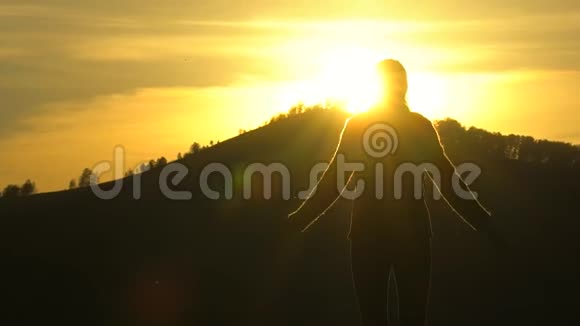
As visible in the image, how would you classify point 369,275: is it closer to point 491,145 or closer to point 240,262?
point 240,262

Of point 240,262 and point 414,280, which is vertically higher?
point 240,262

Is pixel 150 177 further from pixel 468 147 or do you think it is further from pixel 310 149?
pixel 468 147

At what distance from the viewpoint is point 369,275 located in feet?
26.0

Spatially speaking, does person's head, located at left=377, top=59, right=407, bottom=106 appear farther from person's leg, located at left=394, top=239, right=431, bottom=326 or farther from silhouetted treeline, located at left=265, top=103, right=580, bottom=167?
silhouetted treeline, located at left=265, top=103, right=580, bottom=167

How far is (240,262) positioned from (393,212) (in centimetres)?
2714

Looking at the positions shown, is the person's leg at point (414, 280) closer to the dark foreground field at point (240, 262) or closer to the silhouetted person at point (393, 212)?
the silhouetted person at point (393, 212)

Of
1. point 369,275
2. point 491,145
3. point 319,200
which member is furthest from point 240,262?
point 491,145

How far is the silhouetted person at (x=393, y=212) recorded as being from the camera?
789 cm

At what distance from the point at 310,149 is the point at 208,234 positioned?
18753mm

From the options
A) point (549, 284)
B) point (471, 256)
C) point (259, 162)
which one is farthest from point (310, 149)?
point (549, 284)

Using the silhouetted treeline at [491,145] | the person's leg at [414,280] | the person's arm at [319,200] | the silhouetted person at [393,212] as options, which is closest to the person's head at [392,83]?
the silhouetted person at [393,212]

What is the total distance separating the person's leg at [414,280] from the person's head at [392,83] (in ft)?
3.21

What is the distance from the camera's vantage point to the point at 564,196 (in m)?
51.8

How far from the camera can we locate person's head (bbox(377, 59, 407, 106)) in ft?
26.3
